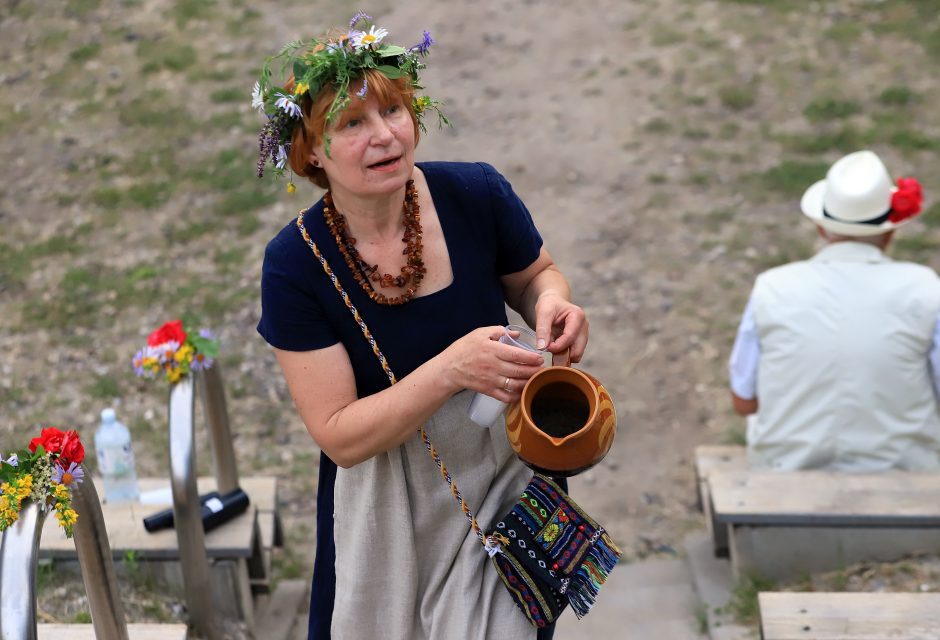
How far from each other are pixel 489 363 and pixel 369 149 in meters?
0.52

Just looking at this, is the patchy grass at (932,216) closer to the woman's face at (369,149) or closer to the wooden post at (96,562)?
the woman's face at (369,149)

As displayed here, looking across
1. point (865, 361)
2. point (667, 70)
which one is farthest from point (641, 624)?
point (667, 70)

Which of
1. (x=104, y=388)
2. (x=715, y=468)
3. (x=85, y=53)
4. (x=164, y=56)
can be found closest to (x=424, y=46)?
(x=715, y=468)

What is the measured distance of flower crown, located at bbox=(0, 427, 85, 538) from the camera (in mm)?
2410

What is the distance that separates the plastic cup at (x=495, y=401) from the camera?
7.48 ft

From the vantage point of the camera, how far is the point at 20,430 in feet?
18.6

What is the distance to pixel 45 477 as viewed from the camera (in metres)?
2.52

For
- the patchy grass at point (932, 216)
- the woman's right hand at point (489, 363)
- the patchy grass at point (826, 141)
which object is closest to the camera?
the woman's right hand at point (489, 363)

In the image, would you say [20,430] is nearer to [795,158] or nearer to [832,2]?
[795,158]

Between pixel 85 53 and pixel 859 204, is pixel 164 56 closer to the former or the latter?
pixel 85 53

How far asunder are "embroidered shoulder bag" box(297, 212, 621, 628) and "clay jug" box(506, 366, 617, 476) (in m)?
0.16

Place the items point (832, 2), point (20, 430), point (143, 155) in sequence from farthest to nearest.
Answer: point (832, 2)
point (143, 155)
point (20, 430)

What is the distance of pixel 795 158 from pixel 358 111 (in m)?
5.76

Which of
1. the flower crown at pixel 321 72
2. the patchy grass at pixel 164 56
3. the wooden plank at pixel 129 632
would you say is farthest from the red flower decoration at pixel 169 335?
the patchy grass at pixel 164 56
